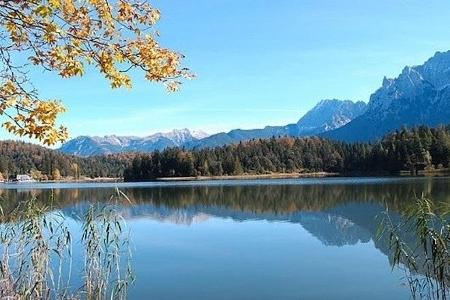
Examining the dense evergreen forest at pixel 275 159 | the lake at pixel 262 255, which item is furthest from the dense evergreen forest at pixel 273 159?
the lake at pixel 262 255

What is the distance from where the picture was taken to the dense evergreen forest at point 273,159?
398 feet

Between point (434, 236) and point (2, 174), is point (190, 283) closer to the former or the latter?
point (434, 236)

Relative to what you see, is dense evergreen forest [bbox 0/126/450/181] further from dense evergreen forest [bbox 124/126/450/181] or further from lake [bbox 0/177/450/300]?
lake [bbox 0/177/450/300]

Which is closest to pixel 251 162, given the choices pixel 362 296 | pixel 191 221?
pixel 191 221

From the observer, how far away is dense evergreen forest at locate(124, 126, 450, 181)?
4776 inches

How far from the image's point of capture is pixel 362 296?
12836 millimetres

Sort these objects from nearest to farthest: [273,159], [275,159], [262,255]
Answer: [262,255] → [275,159] → [273,159]

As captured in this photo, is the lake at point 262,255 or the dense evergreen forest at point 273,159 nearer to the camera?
the lake at point 262,255

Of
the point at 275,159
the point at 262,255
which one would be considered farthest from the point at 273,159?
the point at 262,255

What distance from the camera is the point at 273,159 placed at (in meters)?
151

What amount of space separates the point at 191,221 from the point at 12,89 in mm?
26716

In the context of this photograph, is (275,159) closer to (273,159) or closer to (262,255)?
(273,159)

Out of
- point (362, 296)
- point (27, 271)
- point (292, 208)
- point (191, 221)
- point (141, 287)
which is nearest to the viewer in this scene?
Answer: point (27, 271)

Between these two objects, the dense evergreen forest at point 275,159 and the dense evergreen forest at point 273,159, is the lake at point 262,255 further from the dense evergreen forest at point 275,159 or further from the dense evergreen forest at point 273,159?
the dense evergreen forest at point 273,159
